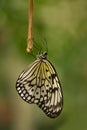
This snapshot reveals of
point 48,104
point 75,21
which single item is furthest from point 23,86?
point 75,21

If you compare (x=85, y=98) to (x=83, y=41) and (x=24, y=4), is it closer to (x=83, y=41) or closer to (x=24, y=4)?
(x=83, y=41)

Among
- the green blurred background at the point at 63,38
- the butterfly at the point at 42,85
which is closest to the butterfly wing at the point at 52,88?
the butterfly at the point at 42,85

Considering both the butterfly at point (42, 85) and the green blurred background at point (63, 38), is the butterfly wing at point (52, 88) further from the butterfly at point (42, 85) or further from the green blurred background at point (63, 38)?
the green blurred background at point (63, 38)

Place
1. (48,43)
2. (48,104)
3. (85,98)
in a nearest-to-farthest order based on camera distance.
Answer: (48,104) < (48,43) < (85,98)

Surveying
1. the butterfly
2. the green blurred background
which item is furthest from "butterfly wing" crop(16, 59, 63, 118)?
the green blurred background

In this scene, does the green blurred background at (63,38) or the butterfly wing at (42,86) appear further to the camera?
the green blurred background at (63,38)

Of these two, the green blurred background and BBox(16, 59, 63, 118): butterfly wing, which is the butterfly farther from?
the green blurred background

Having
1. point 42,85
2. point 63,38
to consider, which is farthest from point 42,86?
point 63,38

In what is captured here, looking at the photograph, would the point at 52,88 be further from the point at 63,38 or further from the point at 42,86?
the point at 63,38
